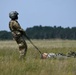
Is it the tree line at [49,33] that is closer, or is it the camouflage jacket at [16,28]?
the camouflage jacket at [16,28]

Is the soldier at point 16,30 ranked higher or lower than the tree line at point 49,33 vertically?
higher

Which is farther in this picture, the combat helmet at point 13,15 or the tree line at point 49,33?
the tree line at point 49,33

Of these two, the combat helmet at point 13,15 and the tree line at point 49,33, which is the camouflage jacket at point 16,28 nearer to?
the combat helmet at point 13,15

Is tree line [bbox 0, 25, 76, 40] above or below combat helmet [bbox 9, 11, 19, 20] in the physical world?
below

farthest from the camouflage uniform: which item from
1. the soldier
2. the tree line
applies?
the tree line

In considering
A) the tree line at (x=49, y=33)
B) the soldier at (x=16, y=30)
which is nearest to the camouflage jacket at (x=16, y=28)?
the soldier at (x=16, y=30)

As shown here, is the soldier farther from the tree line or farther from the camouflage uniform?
the tree line

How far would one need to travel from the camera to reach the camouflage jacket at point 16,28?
13.4m

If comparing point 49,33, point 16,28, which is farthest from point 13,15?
point 49,33

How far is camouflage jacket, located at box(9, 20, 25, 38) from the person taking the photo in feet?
44.1

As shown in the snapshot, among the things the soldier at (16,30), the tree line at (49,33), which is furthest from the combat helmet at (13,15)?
the tree line at (49,33)

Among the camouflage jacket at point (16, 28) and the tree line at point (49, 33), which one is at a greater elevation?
the camouflage jacket at point (16, 28)

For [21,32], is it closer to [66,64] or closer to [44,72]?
[66,64]

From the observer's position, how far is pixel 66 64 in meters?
11.7
